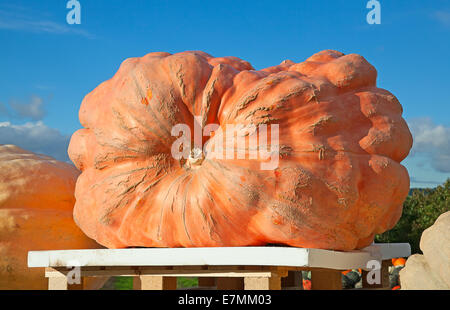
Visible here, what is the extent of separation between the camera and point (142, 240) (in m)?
3.61

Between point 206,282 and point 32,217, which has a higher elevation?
point 32,217

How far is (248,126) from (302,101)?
40 cm

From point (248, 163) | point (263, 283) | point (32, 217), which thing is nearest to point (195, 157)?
point (248, 163)

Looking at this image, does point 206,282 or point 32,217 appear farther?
point 206,282

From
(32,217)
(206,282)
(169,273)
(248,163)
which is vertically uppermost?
(248,163)

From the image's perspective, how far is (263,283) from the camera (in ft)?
9.78

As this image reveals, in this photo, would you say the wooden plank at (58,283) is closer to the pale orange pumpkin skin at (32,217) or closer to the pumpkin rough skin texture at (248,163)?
the pumpkin rough skin texture at (248,163)

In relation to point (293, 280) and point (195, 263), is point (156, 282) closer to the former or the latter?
point (195, 263)

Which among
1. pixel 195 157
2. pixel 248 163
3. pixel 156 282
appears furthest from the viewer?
pixel 195 157

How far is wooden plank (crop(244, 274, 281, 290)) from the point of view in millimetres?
2971

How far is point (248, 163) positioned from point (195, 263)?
687mm

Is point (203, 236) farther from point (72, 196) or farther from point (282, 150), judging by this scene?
point (72, 196)

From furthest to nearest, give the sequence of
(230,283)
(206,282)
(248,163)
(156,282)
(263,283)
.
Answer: (206,282) → (230,283) → (156,282) → (248,163) → (263,283)

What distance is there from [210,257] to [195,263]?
11 centimetres
